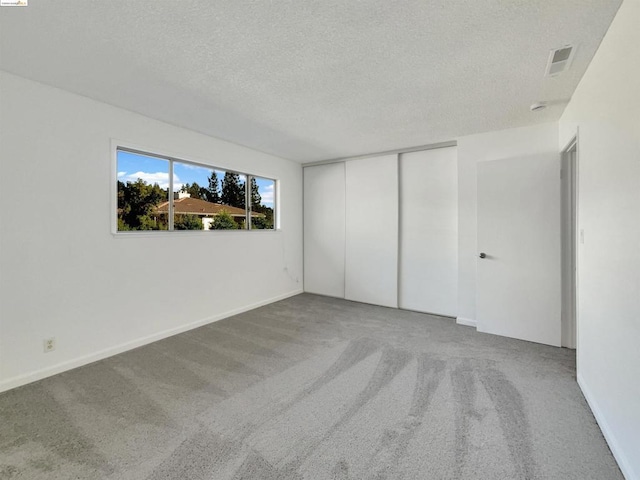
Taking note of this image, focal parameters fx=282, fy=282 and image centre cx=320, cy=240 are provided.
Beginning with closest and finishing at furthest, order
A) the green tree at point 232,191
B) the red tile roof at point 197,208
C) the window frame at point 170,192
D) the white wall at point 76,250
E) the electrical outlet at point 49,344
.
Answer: the white wall at point 76,250, the electrical outlet at point 49,344, the window frame at point 170,192, the red tile roof at point 197,208, the green tree at point 232,191

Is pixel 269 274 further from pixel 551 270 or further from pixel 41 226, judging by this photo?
pixel 551 270

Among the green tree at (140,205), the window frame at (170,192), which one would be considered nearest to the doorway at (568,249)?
the window frame at (170,192)

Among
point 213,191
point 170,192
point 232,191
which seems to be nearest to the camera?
point 170,192

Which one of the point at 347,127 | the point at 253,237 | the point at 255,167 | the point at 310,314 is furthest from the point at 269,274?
the point at 347,127

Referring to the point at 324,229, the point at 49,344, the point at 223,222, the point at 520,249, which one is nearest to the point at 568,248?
the point at 520,249

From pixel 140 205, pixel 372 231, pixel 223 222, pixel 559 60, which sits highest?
pixel 559 60

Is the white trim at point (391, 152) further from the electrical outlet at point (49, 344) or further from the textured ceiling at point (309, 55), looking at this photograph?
the electrical outlet at point (49, 344)

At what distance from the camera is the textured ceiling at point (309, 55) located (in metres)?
1.57

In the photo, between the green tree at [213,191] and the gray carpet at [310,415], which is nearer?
the gray carpet at [310,415]

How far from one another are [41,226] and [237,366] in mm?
2043

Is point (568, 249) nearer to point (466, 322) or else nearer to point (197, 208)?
point (466, 322)

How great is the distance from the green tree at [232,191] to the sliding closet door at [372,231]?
1.79m

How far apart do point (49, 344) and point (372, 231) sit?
13.2 ft

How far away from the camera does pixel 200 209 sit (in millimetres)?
3762
